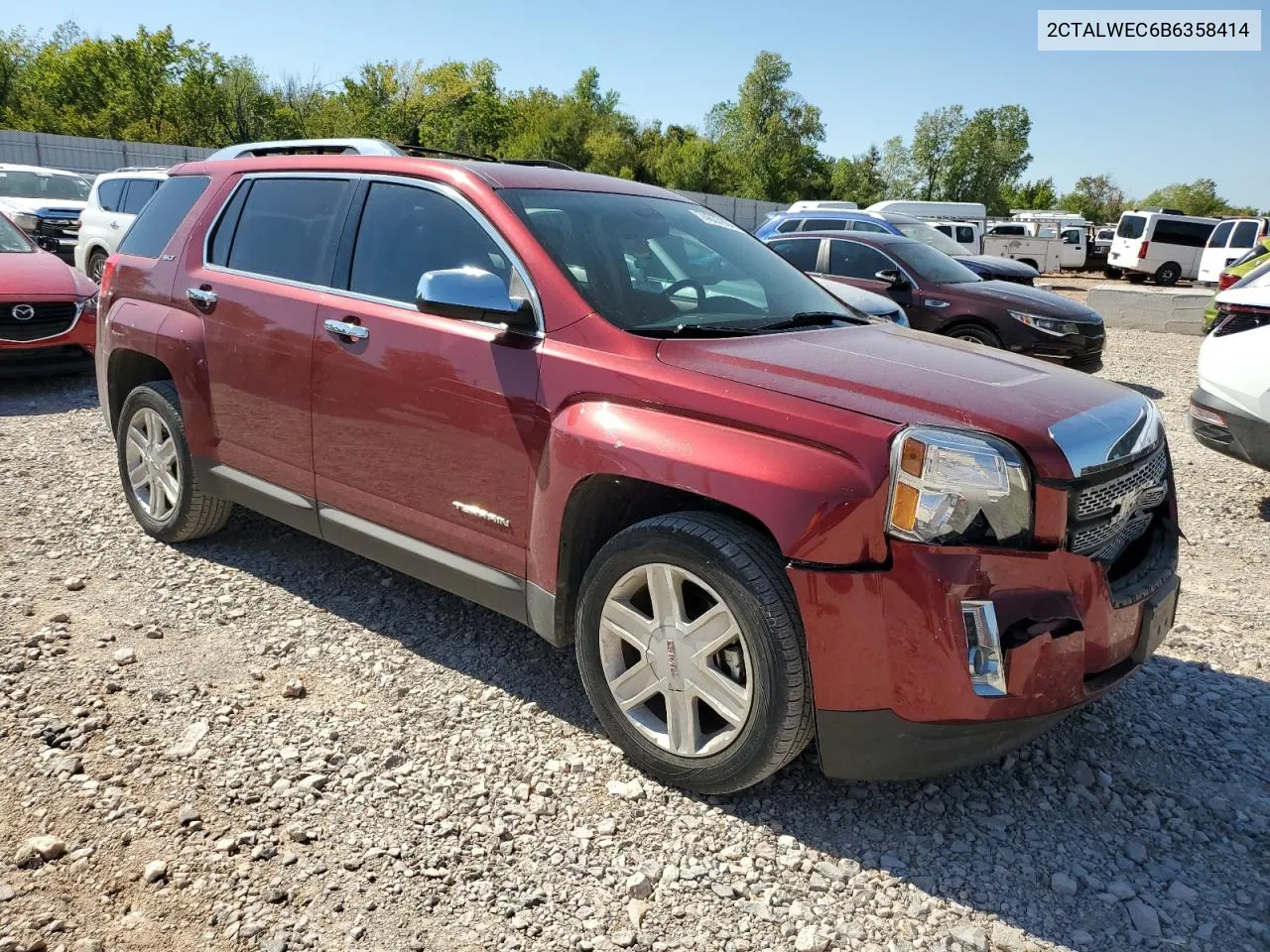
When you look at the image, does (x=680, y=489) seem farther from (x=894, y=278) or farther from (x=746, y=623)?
(x=894, y=278)

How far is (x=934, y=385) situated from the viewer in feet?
8.61

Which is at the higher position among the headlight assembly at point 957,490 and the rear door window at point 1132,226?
the rear door window at point 1132,226

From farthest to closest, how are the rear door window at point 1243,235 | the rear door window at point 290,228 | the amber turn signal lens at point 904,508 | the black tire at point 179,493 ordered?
1. the rear door window at point 1243,235
2. the black tire at point 179,493
3. the rear door window at point 290,228
4. the amber turn signal lens at point 904,508

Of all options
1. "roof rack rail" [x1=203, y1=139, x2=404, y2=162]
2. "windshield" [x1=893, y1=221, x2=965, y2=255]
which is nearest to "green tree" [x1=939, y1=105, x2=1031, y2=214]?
"windshield" [x1=893, y1=221, x2=965, y2=255]

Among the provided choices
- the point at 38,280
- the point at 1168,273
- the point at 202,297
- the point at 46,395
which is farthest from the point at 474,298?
the point at 1168,273

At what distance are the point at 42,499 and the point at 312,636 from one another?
263 centimetres

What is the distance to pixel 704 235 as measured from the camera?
12.5ft

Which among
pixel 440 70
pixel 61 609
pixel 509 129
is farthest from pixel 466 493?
pixel 509 129

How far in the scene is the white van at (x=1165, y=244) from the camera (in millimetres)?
30094

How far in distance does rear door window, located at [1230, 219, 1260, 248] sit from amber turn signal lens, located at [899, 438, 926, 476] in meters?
26.7

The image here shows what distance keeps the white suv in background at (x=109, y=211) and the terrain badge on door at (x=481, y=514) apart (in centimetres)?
1132

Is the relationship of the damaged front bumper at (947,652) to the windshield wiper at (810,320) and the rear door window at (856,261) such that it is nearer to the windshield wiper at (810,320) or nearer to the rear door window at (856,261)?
the windshield wiper at (810,320)

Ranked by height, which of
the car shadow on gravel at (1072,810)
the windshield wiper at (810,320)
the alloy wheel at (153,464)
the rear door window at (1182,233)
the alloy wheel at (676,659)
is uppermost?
the rear door window at (1182,233)

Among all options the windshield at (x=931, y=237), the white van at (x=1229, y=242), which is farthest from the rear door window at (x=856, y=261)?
the white van at (x=1229, y=242)
